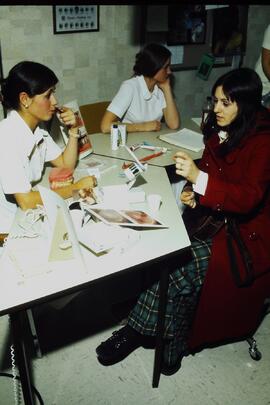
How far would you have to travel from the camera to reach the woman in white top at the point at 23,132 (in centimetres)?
165

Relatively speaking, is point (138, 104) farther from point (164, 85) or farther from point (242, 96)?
point (242, 96)

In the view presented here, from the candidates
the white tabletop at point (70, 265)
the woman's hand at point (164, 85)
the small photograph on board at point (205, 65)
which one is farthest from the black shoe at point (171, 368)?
the small photograph on board at point (205, 65)

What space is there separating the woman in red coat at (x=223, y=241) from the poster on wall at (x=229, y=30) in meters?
2.18

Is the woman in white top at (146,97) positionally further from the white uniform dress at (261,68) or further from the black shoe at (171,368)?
the black shoe at (171,368)

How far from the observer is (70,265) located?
4.27ft

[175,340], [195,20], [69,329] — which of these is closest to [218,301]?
[175,340]

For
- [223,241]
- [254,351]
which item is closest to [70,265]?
[223,241]

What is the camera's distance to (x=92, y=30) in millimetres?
3012

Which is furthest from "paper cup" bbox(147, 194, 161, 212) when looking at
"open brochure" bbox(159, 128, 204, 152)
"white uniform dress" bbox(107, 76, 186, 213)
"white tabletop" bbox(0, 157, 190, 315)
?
"white uniform dress" bbox(107, 76, 186, 213)

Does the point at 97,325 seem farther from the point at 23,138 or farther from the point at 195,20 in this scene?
the point at 195,20

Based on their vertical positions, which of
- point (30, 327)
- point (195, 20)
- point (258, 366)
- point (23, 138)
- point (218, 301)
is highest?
point (195, 20)

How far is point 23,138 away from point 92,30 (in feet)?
5.44

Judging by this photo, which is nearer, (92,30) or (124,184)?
(124,184)

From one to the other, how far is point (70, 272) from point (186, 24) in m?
2.92
